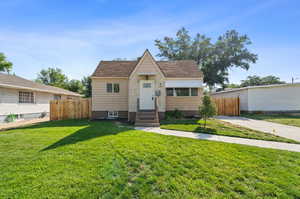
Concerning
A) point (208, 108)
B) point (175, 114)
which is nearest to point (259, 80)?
point (175, 114)

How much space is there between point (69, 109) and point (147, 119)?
28.3 ft

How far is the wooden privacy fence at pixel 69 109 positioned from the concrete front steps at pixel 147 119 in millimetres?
6446

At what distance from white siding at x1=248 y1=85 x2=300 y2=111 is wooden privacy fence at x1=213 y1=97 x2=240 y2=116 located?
6.83 feet

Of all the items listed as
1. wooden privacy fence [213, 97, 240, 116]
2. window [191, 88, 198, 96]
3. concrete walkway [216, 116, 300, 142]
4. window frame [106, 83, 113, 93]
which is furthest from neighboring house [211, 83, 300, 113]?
window frame [106, 83, 113, 93]

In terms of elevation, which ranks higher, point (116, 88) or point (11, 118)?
point (116, 88)

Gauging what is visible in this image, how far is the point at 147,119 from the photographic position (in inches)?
387

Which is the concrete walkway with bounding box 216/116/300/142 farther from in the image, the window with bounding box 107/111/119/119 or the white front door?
the window with bounding box 107/111/119/119

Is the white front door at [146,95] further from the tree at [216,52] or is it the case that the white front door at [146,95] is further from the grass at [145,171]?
the tree at [216,52]

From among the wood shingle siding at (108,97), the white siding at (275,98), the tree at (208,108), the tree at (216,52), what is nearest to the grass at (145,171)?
the tree at (208,108)

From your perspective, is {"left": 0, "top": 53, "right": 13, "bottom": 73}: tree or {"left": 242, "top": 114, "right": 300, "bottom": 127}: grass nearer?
{"left": 242, "top": 114, "right": 300, "bottom": 127}: grass

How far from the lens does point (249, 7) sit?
9789 millimetres

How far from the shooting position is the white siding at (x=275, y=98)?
16297 mm

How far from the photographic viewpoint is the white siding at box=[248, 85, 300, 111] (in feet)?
53.5

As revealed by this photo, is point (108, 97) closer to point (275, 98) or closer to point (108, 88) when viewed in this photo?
point (108, 88)
